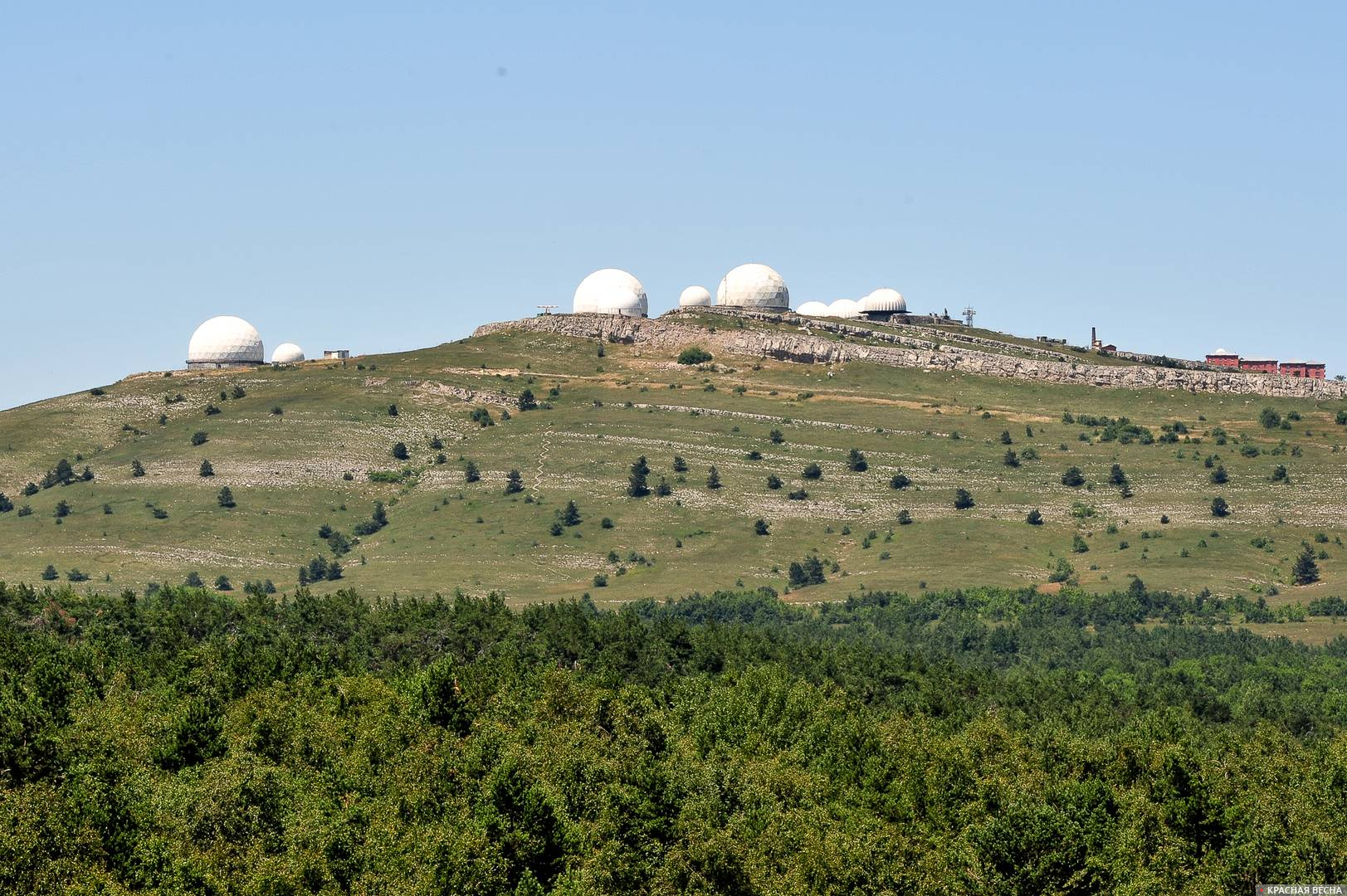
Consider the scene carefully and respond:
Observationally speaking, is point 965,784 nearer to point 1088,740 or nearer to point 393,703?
point 1088,740

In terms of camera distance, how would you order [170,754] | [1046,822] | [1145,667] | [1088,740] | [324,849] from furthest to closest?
[1145,667] → [1088,740] → [170,754] → [1046,822] → [324,849]

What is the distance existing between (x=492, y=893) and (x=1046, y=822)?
27.2m

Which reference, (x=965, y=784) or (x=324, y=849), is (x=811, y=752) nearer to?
(x=965, y=784)

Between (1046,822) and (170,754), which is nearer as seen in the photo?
(1046,822)

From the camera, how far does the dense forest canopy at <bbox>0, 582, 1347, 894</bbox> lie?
7756 cm

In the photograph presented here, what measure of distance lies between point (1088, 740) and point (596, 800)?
41.5 m

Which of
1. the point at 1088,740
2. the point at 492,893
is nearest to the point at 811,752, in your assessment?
the point at 1088,740

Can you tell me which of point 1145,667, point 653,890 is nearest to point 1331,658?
point 1145,667

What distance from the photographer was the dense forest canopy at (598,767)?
77.6 metres

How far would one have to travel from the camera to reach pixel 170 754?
314 feet

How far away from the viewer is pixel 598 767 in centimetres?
9500

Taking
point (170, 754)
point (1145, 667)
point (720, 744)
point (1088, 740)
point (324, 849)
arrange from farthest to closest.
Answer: point (1145, 667), point (1088, 740), point (720, 744), point (170, 754), point (324, 849)

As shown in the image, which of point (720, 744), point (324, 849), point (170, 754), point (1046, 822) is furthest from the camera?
point (720, 744)

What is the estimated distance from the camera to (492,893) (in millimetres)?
75438
